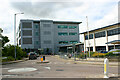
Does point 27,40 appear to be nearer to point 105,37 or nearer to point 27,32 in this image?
point 27,32

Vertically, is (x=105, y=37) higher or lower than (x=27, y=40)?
lower

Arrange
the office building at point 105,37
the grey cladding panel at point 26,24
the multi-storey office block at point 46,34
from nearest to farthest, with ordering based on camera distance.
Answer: the office building at point 105,37 < the grey cladding panel at point 26,24 < the multi-storey office block at point 46,34

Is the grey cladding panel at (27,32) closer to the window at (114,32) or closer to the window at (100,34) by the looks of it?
the window at (100,34)

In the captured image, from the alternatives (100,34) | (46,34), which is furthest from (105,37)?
(46,34)

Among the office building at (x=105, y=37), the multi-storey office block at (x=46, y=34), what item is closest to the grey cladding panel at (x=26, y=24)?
the multi-storey office block at (x=46, y=34)

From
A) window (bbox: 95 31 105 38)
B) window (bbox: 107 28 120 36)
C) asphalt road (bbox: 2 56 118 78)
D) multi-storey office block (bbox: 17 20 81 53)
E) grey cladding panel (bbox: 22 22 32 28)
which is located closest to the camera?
asphalt road (bbox: 2 56 118 78)

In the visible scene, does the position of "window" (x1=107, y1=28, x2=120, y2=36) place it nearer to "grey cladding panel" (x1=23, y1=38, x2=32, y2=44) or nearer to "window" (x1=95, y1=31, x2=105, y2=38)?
"window" (x1=95, y1=31, x2=105, y2=38)

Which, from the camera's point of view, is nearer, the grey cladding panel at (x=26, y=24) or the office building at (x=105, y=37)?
the office building at (x=105, y=37)

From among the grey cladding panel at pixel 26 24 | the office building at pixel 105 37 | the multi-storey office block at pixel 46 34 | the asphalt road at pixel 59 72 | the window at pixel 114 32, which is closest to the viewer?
the asphalt road at pixel 59 72

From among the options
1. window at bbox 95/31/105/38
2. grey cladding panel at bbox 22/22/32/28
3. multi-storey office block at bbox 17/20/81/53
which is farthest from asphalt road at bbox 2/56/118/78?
grey cladding panel at bbox 22/22/32/28

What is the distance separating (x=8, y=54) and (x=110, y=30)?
33.1m

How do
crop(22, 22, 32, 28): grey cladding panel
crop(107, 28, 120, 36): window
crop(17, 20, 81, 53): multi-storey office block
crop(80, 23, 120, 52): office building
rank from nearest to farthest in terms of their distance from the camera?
crop(107, 28, 120, 36): window < crop(80, 23, 120, 52): office building < crop(22, 22, 32, 28): grey cladding panel < crop(17, 20, 81, 53): multi-storey office block

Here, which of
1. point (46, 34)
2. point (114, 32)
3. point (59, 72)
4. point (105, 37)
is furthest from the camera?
point (46, 34)

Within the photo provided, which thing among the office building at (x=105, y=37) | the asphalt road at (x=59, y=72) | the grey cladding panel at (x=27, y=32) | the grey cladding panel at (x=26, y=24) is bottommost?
the asphalt road at (x=59, y=72)
